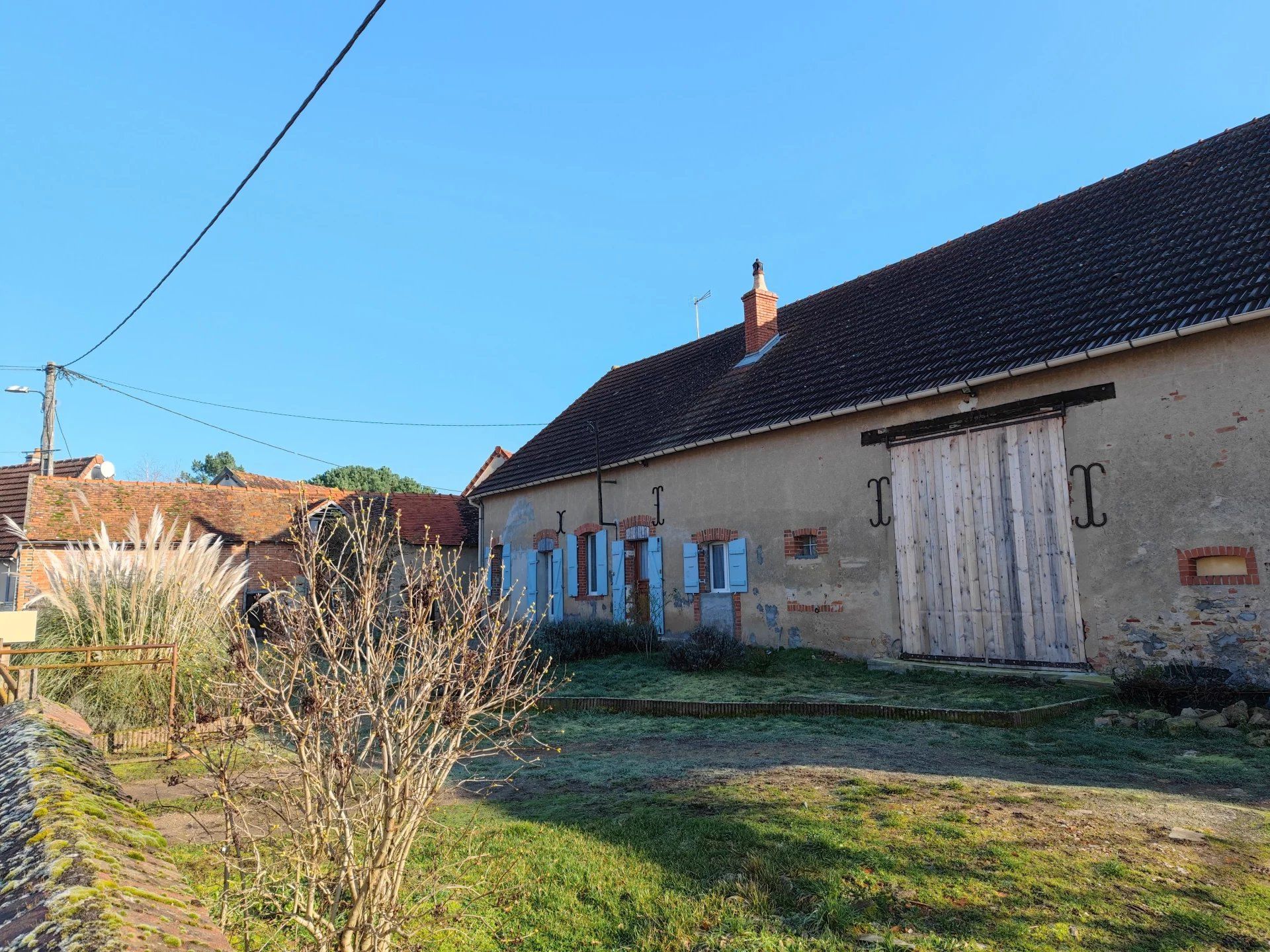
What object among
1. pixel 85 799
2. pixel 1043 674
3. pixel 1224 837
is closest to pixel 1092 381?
pixel 1043 674

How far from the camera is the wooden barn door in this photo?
9.94 meters

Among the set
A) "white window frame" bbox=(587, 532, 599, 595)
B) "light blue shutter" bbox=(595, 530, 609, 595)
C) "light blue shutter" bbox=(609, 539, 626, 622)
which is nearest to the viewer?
→ "light blue shutter" bbox=(609, 539, 626, 622)

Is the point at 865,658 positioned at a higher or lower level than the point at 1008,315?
lower

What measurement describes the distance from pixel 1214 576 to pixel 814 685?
4597 mm

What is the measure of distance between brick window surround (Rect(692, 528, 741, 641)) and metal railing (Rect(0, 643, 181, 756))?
842cm

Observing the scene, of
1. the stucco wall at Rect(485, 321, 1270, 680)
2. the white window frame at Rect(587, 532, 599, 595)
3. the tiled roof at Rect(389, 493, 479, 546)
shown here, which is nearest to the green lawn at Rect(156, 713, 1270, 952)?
the stucco wall at Rect(485, 321, 1270, 680)

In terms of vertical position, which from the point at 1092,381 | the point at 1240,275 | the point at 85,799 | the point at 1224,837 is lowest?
the point at 1224,837

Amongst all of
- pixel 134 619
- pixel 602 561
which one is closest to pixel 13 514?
pixel 602 561

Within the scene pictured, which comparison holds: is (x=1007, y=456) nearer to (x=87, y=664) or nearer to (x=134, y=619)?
(x=134, y=619)

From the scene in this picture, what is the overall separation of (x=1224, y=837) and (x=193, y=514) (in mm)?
26062

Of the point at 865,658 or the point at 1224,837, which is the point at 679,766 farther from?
the point at 865,658

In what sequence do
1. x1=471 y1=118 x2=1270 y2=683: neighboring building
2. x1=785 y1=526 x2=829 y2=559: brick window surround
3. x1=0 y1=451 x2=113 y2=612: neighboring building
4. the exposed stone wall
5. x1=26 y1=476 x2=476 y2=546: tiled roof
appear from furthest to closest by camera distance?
x1=26 y1=476 x2=476 y2=546: tiled roof, x1=0 y1=451 x2=113 y2=612: neighboring building, x1=785 y1=526 x2=829 y2=559: brick window surround, x1=471 y1=118 x2=1270 y2=683: neighboring building, the exposed stone wall

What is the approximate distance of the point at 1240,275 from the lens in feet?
29.8

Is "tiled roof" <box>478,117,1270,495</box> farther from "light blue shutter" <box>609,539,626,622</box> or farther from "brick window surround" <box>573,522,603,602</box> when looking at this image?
"light blue shutter" <box>609,539,626,622</box>
